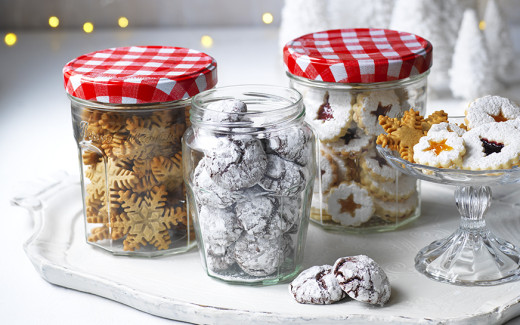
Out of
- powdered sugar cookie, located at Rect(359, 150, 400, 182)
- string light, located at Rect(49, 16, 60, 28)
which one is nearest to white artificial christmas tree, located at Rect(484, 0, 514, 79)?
powdered sugar cookie, located at Rect(359, 150, 400, 182)

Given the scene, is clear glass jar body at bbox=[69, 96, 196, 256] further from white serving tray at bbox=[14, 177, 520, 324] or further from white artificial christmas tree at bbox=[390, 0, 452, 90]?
white artificial christmas tree at bbox=[390, 0, 452, 90]

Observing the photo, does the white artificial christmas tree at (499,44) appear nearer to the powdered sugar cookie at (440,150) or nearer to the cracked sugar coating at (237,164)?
the powdered sugar cookie at (440,150)

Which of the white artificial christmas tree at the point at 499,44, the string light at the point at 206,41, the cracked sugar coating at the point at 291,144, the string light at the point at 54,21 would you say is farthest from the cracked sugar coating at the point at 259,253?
the string light at the point at 54,21

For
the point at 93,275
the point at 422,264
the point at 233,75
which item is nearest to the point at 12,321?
the point at 93,275

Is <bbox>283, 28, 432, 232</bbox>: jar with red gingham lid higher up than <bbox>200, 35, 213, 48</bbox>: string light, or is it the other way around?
<bbox>283, 28, 432, 232</bbox>: jar with red gingham lid

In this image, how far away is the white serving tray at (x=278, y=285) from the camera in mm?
922

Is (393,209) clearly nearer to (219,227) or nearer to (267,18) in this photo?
(219,227)

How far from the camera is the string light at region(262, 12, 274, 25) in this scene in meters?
2.57

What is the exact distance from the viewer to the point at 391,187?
3.77ft

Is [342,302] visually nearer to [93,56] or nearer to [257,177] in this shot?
[257,177]

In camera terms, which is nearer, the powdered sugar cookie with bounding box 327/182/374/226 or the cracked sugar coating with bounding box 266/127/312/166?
the cracked sugar coating with bounding box 266/127/312/166

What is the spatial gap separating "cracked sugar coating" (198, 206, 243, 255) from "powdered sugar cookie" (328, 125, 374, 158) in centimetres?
24

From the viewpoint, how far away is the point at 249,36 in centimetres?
252

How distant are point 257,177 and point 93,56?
39cm
